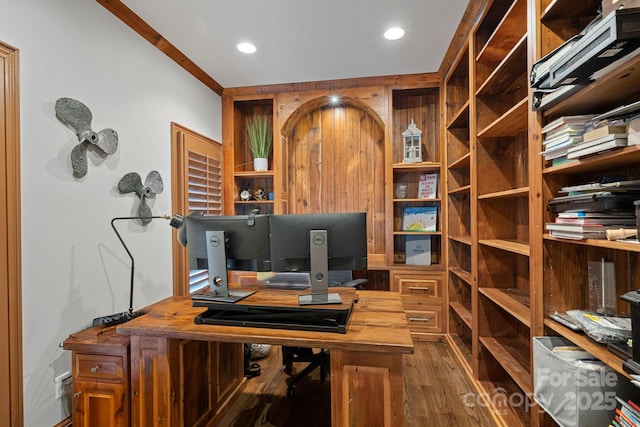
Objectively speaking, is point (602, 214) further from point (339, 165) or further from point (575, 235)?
point (339, 165)

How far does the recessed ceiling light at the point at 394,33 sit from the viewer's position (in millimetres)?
2475

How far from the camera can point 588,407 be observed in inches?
47.8

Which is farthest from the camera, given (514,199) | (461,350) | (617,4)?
(461,350)

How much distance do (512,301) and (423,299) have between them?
1.33 meters

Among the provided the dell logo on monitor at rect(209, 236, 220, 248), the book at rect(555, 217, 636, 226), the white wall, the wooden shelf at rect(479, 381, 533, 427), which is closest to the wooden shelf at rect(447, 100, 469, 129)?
the book at rect(555, 217, 636, 226)

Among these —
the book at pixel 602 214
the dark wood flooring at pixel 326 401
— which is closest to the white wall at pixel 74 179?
the dark wood flooring at pixel 326 401

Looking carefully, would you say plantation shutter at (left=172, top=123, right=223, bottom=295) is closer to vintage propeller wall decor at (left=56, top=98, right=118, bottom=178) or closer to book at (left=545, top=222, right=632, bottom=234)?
vintage propeller wall decor at (left=56, top=98, right=118, bottom=178)

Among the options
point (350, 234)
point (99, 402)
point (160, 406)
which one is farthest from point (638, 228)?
point (99, 402)

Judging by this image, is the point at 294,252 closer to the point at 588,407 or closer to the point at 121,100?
the point at 588,407

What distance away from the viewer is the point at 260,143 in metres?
3.72

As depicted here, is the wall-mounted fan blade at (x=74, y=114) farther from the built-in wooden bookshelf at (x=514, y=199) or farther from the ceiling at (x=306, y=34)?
the built-in wooden bookshelf at (x=514, y=199)

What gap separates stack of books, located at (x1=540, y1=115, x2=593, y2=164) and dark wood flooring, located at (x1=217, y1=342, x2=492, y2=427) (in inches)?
68.3

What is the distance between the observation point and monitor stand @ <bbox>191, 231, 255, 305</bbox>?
1649 millimetres

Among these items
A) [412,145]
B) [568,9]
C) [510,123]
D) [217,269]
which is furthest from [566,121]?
[412,145]
